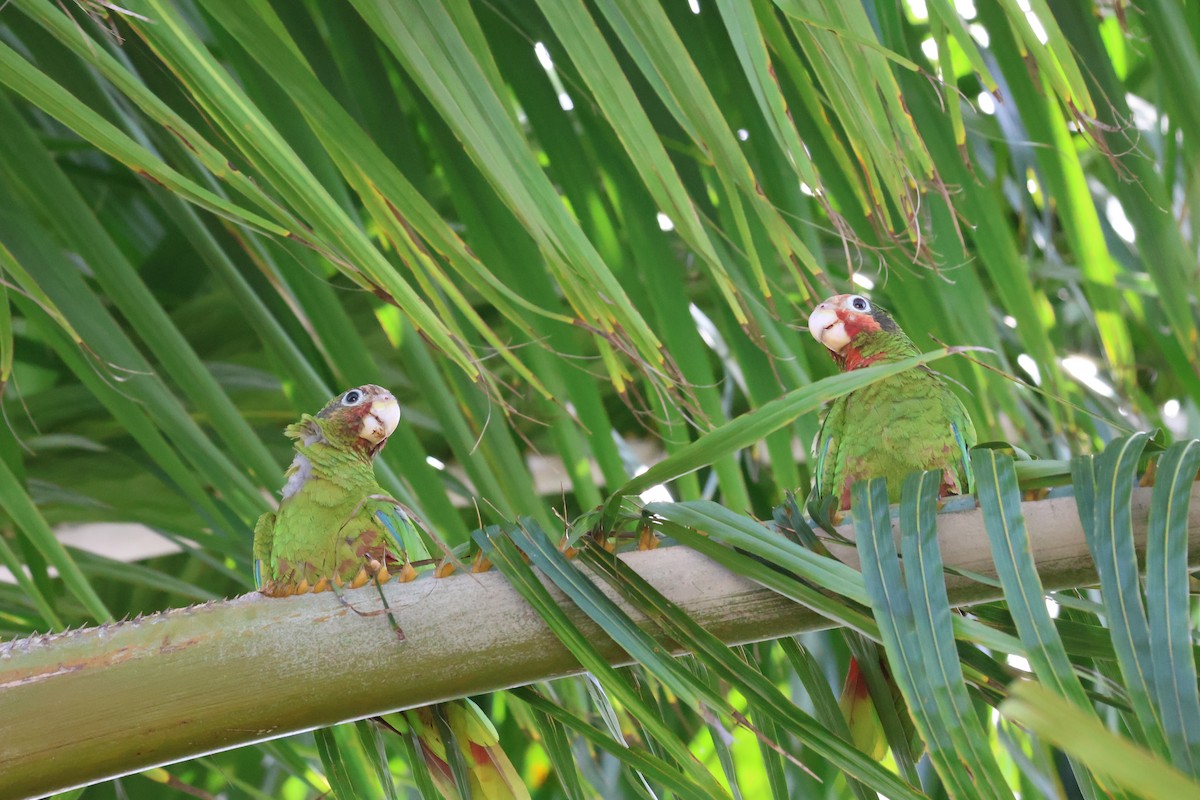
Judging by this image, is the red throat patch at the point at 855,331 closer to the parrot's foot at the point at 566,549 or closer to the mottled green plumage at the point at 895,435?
the mottled green plumage at the point at 895,435

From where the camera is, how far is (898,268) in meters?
1.29

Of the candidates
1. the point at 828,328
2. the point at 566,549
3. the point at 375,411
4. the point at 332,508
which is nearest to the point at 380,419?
the point at 375,411

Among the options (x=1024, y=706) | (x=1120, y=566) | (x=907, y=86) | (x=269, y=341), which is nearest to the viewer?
(x=1024, y=706)

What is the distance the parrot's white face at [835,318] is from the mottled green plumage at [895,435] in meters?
0.19

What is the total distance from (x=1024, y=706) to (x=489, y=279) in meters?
0.57

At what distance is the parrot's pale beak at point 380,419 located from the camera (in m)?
1.53

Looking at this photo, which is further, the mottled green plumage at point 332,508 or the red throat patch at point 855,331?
the red throat patch at point 855,331

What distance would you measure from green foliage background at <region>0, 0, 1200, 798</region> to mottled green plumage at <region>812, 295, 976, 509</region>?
0.16 feet

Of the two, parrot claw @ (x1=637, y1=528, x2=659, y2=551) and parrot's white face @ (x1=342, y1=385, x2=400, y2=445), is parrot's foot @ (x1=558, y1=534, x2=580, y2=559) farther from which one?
parrot's white face @ (x1=342, y1=385, x2=400, y2=445)

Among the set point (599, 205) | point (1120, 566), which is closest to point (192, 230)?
point (599, 205)

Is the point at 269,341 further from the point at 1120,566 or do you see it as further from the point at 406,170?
the point at 1120,566

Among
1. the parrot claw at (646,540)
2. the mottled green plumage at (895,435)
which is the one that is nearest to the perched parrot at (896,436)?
the mottled green plumage at (895,435)

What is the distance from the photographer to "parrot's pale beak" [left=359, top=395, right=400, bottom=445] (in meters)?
1.53

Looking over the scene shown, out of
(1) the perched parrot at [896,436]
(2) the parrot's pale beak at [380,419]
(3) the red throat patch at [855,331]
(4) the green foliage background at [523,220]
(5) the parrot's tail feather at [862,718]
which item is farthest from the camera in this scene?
(3) the red throat patch at [855,331]
